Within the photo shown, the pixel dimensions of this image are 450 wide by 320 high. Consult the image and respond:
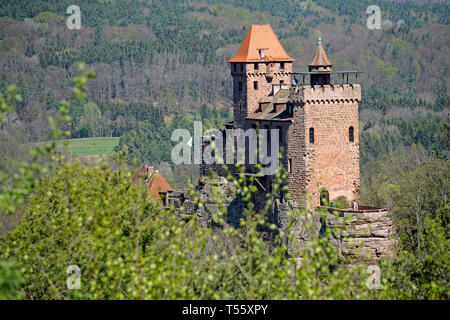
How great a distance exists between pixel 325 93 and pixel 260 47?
11737mm

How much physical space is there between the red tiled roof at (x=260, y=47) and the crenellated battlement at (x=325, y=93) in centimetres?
980

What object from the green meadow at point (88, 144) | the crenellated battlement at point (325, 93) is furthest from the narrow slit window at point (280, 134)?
the green meadow at point (88, 144)

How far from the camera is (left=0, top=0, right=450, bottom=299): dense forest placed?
25.1 m

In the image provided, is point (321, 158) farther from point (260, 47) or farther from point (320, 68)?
point (260, 47)

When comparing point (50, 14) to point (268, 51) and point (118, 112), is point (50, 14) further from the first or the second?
point (268, 51)

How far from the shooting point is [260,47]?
202ft

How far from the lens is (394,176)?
87062 mm

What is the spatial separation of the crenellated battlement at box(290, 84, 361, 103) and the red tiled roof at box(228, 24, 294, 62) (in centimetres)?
980

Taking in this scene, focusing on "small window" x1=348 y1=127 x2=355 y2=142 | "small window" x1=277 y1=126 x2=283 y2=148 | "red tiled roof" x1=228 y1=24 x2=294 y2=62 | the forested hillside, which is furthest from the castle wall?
the forested hillside

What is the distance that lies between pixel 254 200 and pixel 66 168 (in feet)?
98.8

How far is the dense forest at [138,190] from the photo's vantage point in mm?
25062

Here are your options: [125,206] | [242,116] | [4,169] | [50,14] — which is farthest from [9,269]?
[50,14]

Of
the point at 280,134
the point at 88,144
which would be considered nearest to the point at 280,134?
the point at 280,134

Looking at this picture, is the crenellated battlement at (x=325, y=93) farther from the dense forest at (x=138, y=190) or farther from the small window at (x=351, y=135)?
the dense forest at (x=138, y=190)
